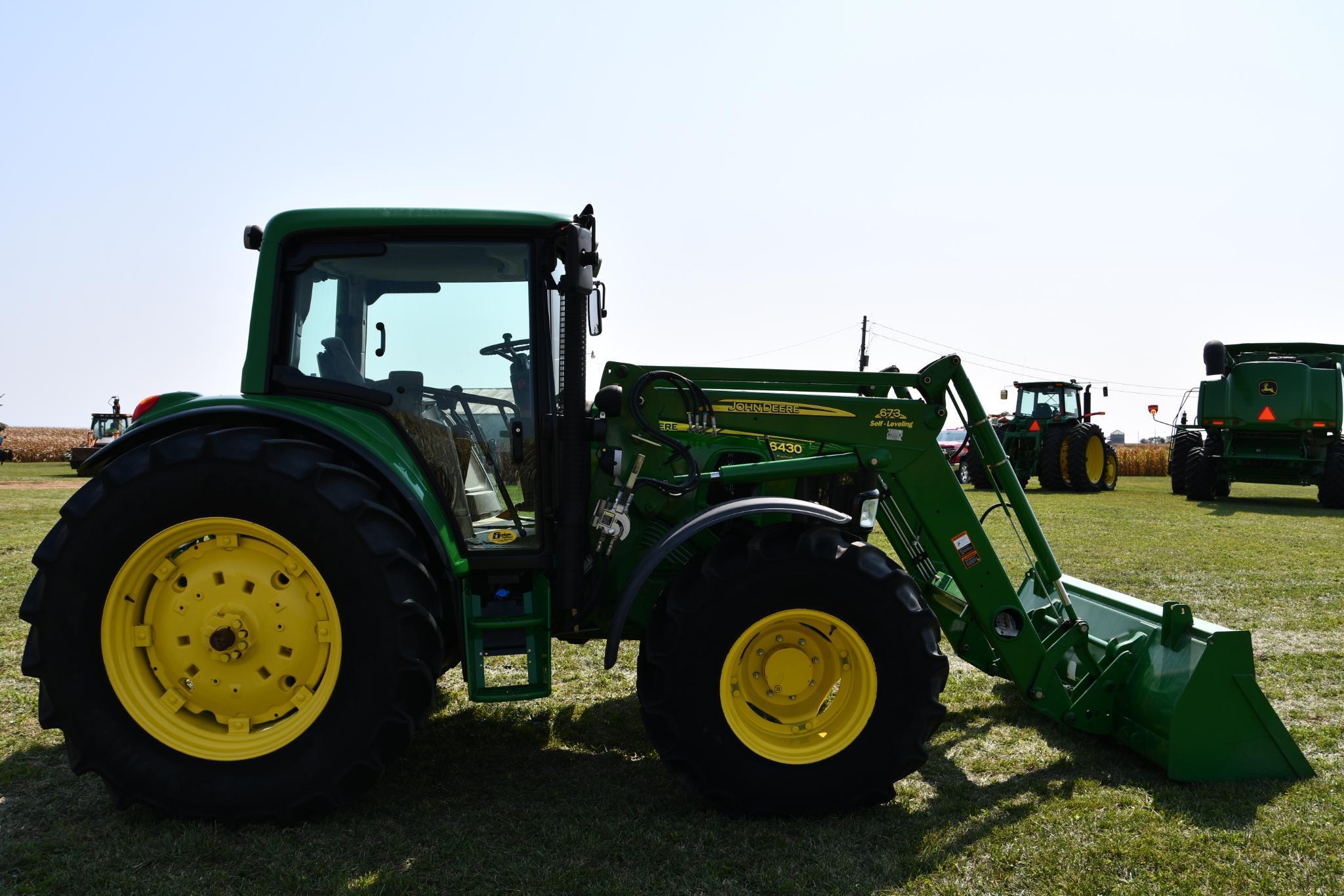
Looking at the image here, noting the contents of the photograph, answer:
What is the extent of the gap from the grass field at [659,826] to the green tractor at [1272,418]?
543 inches

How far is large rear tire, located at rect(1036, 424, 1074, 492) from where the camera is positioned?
20766 mm

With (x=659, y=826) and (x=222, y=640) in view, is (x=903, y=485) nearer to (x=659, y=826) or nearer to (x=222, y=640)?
(x=659, y=826)

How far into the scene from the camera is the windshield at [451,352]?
3.80 metres

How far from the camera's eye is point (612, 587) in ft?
13.3

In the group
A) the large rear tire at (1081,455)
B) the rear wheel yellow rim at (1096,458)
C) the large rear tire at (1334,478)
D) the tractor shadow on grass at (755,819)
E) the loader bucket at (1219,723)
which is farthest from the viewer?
the rear wheel yellow rim at (1096,458)

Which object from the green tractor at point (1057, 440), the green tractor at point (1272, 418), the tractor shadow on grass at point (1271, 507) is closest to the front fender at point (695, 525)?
the tractor shadow on grass at point (1271, 507)

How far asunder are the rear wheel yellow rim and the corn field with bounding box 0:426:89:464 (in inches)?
1425

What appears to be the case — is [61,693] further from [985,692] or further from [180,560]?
[985,692]

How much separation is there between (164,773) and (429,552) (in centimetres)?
120

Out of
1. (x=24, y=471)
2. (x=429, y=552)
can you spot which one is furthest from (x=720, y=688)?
(x=24, y=471)

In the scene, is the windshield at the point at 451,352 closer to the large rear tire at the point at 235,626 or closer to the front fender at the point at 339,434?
the front fender at the point at 339,434

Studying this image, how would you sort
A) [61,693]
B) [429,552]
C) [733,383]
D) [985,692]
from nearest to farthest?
[61,693]
[429,552]
[733,383]
[985,692]

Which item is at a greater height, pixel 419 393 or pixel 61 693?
pixel 419 393

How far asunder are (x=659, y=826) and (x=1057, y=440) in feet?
64.3
